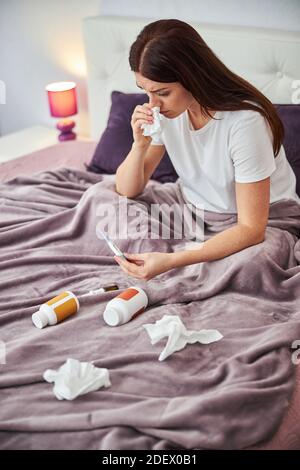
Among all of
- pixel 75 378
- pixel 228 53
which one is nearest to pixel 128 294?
pixel 75 378

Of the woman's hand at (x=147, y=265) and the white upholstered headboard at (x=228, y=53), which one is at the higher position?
the white upholstered headboard at (x=228, y=53)

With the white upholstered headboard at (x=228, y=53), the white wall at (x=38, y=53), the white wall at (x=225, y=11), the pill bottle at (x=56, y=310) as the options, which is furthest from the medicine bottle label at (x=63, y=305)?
the white wall at (x=38, y=53)

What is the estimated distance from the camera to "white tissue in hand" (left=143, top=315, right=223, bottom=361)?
1260mm

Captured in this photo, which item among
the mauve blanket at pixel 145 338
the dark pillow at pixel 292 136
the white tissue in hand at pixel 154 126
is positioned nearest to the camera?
the mauve blanket at pixel 145 338

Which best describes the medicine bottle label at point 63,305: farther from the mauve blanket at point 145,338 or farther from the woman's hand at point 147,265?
the woman's hand at point 147,265

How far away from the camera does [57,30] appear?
110 inches

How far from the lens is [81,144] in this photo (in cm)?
254

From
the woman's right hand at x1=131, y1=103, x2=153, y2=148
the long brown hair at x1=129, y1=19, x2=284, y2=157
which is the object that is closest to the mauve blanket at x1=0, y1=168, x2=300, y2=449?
the woman's right hand at x1=131, y1=103, x2=153, y2=148

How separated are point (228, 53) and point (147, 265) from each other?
1.03 m

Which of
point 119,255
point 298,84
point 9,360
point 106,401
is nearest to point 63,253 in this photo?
point 119,255

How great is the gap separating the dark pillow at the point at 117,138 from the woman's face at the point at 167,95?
71cm

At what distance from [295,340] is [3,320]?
0.64 metres

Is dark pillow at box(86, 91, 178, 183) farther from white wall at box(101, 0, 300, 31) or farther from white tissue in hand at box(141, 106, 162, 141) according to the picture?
white tissue in hand at box(141, 106, 162, 141)

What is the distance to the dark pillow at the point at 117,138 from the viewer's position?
2.21 meters
